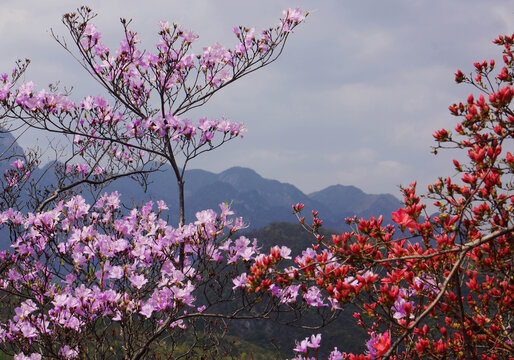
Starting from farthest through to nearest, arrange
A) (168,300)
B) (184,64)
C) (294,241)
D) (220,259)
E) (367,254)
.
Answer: (294,241) → (184,64) → (220,259) → (168,300) → (367,254)

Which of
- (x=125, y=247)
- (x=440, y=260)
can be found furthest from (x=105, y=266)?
(x=440, y=260)

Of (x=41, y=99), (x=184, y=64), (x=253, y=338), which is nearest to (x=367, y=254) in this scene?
(x=184, y=64)

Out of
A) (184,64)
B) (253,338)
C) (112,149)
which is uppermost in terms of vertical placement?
(184,64)

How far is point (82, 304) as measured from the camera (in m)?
4.14

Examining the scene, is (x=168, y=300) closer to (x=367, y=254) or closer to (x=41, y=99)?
(x=367, y=254)

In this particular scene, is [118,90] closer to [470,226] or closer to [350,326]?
[470,226]

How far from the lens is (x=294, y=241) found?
10712cm

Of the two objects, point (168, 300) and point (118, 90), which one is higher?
point (118, 90)

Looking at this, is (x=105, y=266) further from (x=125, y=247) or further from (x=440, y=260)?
(x=440, y=260)

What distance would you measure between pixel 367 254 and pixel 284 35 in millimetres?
4114

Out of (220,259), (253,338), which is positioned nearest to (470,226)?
(220,259)

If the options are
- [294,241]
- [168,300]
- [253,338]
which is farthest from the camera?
[294,241]

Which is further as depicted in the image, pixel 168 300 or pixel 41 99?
pixel 41 99

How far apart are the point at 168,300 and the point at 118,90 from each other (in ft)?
10.4
